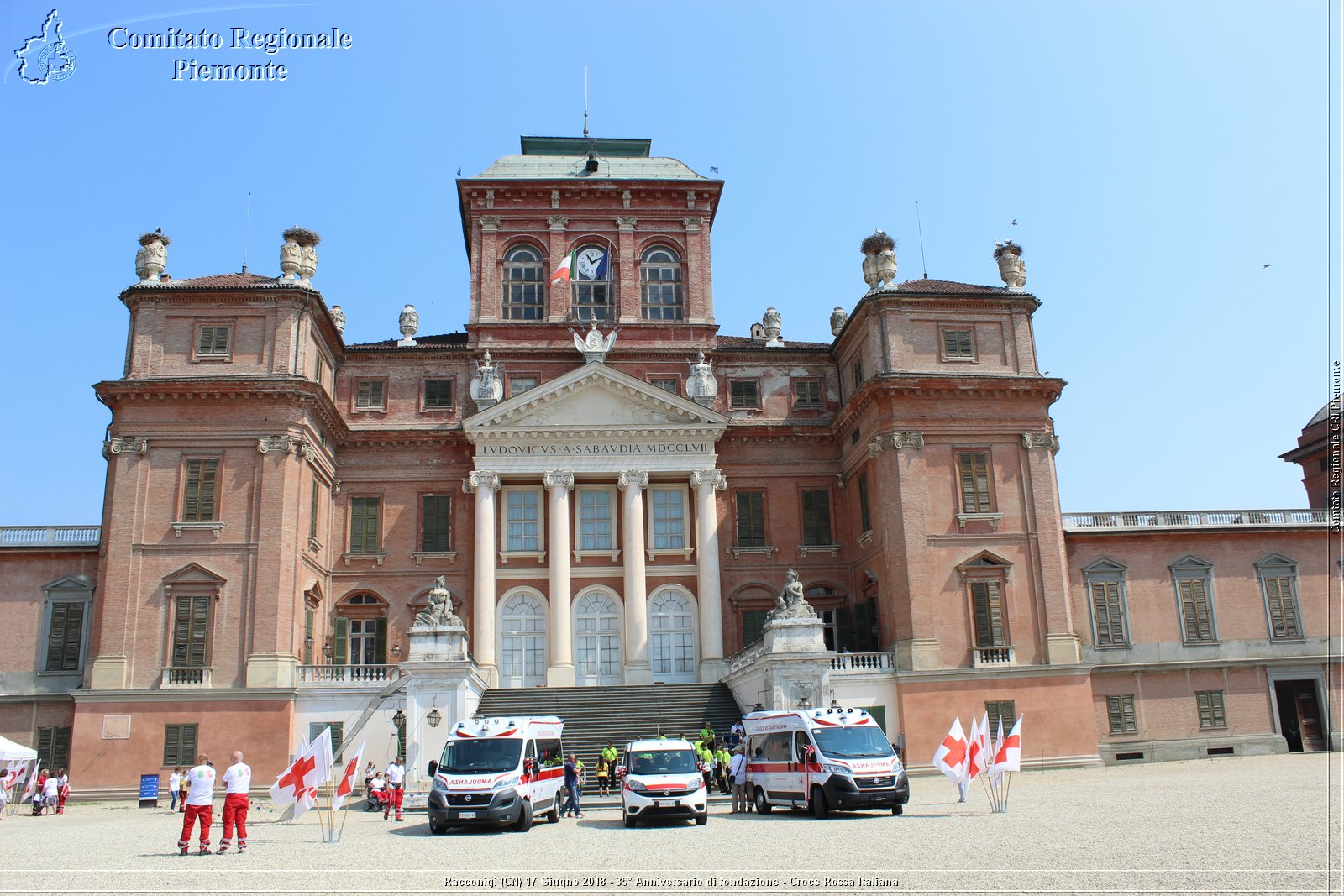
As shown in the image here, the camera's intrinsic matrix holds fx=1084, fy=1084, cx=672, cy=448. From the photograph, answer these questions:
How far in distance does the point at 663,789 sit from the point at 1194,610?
24780 mm

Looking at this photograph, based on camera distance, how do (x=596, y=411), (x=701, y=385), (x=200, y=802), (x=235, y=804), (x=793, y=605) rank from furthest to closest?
1. (x=701, y=385)
2. (x=596, y=411)
3. (x=793, y=605)
4. (x=235, y=804)
5. (x=200, y=802)

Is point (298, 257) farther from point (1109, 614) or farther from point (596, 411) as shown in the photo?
point (1109, 614)

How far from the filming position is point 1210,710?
1444 inches

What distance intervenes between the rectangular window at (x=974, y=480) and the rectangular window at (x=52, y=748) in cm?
2953

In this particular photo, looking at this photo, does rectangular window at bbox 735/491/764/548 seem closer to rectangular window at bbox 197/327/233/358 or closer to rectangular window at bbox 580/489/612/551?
rectangular window at bbox 580/489/612/551

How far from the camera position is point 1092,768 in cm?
3325

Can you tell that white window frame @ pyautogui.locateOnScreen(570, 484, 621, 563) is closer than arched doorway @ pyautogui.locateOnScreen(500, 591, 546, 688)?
No

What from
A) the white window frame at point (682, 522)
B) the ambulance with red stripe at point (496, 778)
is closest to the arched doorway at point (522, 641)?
the white window frame at point (682, 522)

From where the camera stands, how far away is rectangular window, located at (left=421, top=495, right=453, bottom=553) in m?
39.4

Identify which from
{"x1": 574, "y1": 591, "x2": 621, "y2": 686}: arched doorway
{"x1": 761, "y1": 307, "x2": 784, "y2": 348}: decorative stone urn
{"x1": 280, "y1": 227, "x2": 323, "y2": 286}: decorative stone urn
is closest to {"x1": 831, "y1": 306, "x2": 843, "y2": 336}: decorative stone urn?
{"x1": 761, "y1": 307, "x2": 784, "y2": 348}: decorative stone urn

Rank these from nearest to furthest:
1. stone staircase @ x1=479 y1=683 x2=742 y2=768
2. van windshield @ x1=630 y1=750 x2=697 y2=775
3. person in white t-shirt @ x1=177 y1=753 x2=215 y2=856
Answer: person in white t-shirt @ x1=177 y1=753 x2=215 y2=856 → van windshield @ x1=630 y1=750 x2=697 y2=775 → stone staircase @ x1=479 y1=683 x2=742 y2=768

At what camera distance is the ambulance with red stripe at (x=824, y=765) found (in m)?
21.0

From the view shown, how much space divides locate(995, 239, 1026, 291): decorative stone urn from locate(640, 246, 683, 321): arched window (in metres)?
12.3

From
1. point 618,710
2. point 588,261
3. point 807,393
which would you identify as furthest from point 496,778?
point 588,261
